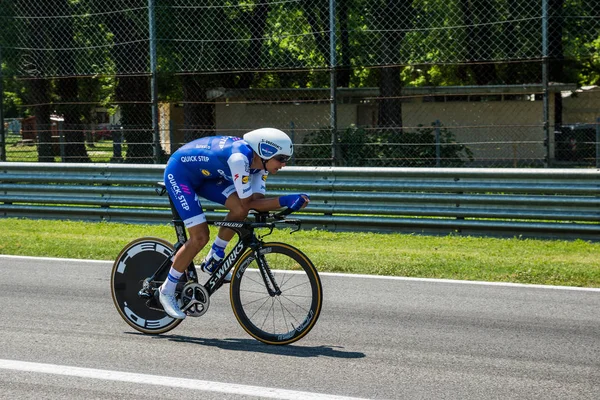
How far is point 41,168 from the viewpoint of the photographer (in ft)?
48.1

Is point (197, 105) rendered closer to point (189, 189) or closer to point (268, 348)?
point (189, 189)

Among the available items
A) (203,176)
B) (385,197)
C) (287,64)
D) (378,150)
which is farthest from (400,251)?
(287,64)

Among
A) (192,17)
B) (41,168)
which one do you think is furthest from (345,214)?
(192,17)

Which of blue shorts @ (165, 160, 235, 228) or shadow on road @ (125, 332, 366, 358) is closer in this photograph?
shadow on road @ (125, 332, 366, 358)

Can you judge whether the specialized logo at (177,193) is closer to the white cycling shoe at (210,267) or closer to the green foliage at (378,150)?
the white cycling shoe at (210,267)

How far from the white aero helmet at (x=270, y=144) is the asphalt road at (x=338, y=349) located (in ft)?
4.45

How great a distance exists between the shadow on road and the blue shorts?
2.76 feet

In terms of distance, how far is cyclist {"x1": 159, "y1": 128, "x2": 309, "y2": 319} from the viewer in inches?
250

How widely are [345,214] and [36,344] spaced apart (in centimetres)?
687

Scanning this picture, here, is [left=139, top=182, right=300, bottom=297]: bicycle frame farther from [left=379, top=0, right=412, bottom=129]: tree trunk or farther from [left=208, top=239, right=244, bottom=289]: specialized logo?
[left=379, top=0, right=412, bottom=129]: tree trunk

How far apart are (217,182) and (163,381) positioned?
1.70 m

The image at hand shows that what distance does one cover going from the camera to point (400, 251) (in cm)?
1102

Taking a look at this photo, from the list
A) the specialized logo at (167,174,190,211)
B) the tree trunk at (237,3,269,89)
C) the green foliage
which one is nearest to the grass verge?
the specialized logo at (167,174,190,211)

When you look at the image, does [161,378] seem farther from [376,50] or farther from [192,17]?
[376,50]
